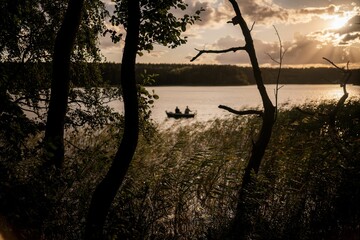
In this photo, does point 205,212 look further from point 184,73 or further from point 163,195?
point 184,73

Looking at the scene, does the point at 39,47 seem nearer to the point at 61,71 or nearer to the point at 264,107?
the point at 61,71

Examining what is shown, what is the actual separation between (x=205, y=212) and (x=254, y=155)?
1831 mm

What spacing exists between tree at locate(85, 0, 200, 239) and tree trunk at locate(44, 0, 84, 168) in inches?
40.3

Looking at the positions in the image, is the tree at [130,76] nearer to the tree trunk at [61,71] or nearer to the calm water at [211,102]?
the tree trunk at [61,71]

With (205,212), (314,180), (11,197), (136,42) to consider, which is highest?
(136,42)

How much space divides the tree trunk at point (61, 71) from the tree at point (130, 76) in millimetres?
1024

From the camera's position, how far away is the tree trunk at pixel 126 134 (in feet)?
18.7

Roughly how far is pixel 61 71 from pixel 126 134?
2223mm

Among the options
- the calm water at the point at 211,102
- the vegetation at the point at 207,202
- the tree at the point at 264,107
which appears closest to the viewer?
the vegetation at the point at 207,202

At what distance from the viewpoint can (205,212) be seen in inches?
340

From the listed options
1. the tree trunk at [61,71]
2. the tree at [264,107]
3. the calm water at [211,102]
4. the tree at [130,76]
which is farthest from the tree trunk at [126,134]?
the calm water at [211,102]

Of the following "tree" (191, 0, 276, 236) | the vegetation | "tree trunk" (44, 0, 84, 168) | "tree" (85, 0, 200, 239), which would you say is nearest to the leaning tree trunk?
"tree" (191, 0, 276, 236)

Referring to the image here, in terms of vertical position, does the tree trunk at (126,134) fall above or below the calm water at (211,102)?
above

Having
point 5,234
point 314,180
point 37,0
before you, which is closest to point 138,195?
point 5,234
